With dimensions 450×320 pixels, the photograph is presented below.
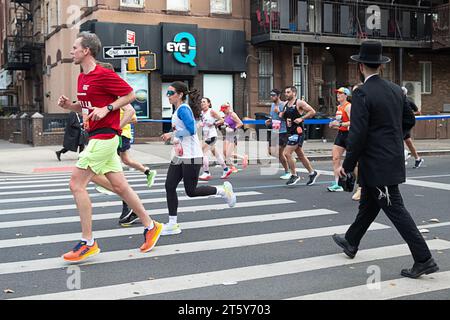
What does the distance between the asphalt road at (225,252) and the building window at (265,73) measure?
15743mm

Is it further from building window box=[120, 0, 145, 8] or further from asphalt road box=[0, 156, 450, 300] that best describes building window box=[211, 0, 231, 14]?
asphalt road box=[0, 156, 450, 300]

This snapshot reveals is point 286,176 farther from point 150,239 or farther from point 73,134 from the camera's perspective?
Result: point 73,134

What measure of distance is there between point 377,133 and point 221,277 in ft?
6.16

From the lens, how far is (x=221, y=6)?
24.3 meters

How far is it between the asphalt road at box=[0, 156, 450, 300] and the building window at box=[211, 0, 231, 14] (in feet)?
51.8

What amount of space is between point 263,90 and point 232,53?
2.26 meters

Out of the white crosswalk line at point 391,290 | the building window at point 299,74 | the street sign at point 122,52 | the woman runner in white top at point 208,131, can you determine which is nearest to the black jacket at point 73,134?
the street sign at point 122,52

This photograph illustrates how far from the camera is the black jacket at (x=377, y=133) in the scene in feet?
16.3

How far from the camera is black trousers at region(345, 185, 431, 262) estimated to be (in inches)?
193

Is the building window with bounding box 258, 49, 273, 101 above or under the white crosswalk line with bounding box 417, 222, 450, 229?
above

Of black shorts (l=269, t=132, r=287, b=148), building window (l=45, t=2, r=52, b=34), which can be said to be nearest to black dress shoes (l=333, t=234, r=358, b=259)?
black shorts (l=269, t=132, r=287, b=148)

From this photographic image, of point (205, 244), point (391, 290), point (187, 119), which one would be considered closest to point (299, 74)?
point (187, 119)
